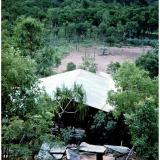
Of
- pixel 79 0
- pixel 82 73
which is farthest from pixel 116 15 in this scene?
pixel 82 73

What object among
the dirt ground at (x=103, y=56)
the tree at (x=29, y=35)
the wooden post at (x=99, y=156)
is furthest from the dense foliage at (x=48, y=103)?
the dirt ground at (x=103, y=56)

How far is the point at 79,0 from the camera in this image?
25641 millimetres

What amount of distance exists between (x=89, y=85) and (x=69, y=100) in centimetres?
145

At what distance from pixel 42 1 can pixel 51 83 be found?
15.9 meters

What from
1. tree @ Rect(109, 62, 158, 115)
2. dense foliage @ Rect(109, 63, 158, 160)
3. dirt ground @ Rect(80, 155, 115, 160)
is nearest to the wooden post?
dirt ground @ Rect(80, 155, 115, 160)

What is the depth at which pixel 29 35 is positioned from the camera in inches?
426

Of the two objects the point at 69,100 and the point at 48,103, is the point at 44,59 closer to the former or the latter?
the point at 69,100

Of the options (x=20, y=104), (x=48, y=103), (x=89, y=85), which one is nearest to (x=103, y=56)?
(x=89, y=85)

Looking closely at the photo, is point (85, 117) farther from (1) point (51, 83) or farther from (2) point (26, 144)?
(2) point (26, 144)

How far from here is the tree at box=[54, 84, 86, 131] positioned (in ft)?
22.7

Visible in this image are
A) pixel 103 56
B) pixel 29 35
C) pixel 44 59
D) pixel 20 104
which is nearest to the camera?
pixel 20 104

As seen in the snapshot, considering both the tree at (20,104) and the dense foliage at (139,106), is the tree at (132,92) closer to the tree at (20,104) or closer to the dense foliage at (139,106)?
the dense foliage at (139,106)

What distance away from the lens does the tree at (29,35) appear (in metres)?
10.6

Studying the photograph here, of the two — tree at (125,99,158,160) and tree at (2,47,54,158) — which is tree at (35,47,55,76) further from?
tree at (2,47,54,158)
